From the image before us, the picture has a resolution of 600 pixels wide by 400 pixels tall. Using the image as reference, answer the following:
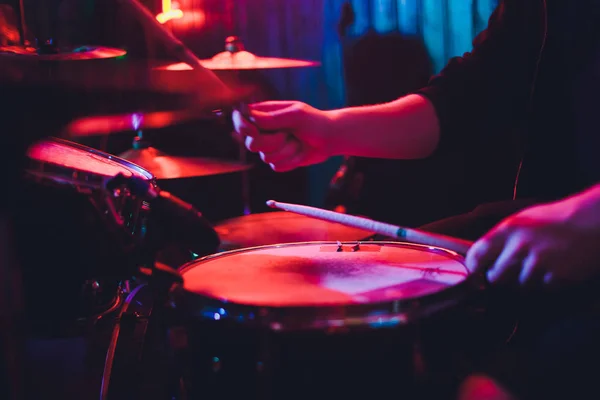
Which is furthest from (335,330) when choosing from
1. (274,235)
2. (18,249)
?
(274,235)

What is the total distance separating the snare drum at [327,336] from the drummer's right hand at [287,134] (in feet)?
1.25

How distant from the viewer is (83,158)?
123 cm

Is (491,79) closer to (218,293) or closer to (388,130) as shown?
(388,130)

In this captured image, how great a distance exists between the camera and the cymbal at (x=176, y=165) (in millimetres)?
2009

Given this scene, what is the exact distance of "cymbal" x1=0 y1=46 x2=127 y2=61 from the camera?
126 centimetres

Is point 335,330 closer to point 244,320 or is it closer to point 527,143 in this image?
point 244,320

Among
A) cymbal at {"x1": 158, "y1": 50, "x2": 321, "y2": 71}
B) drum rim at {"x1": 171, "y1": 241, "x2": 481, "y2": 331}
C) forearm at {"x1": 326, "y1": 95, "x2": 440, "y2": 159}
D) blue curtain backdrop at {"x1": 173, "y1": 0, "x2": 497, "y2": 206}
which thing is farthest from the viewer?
blue curtain backdrop at {"x1": 173, "y1": 0, "x2": 497, "y2": 206}

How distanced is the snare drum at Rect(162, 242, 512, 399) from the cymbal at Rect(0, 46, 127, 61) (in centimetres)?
65

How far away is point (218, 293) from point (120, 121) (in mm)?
267

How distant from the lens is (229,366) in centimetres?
82

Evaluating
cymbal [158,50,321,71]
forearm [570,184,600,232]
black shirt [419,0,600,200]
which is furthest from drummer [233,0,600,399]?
cymbal [158,50,321,71]

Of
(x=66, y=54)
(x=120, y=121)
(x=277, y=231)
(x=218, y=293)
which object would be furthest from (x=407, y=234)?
(x=66, y=54)

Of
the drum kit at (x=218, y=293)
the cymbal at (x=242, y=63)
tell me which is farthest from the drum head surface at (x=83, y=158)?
the cymbal at (x=242, y=63)

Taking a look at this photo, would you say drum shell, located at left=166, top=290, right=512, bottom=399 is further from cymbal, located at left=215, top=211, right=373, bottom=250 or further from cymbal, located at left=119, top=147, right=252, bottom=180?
cymbal, located at left=119, top=147, right=252, bottom=180
